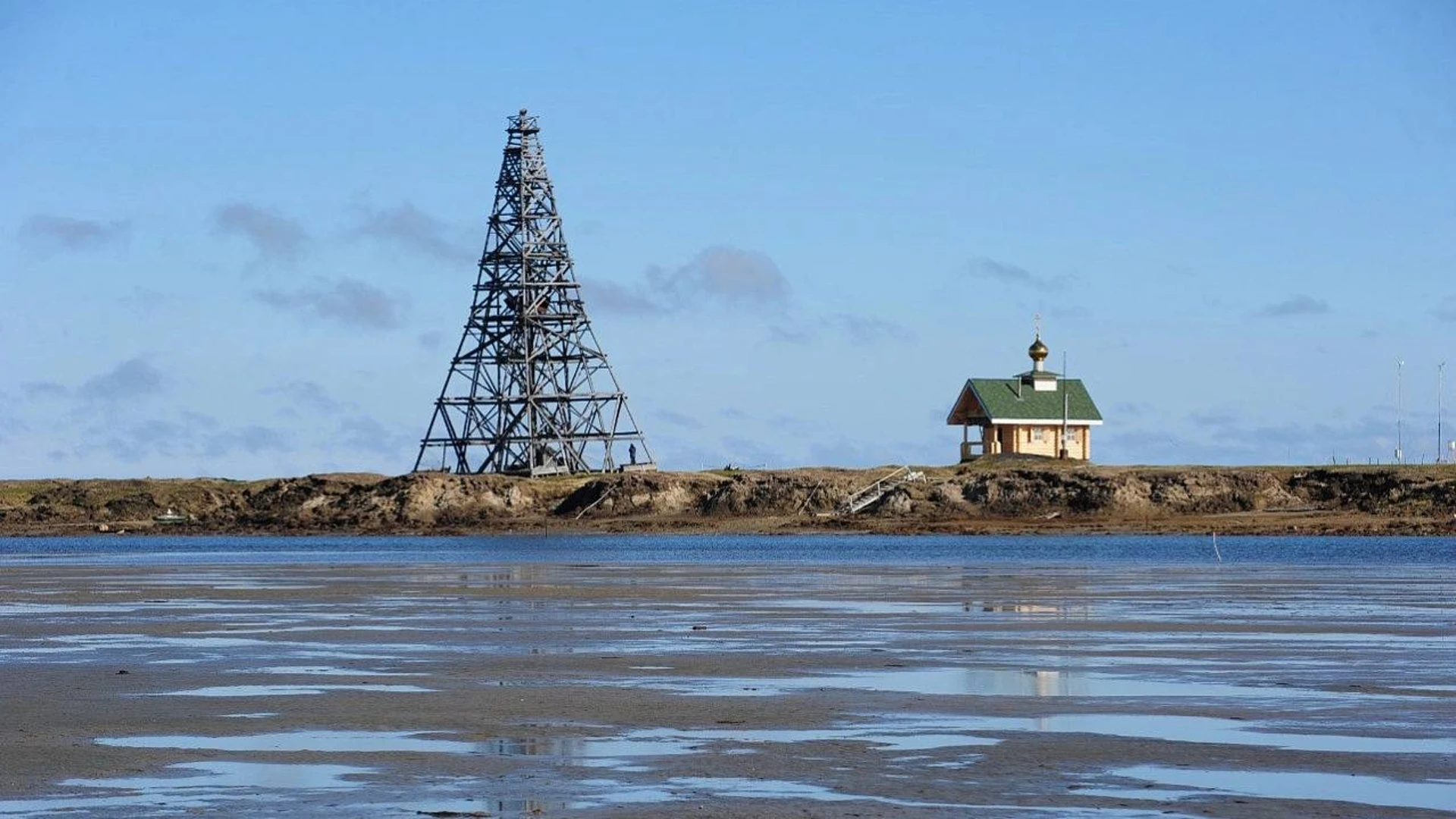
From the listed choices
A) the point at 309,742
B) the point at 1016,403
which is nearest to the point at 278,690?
the point at 309,742

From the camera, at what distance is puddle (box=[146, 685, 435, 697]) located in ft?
74.2

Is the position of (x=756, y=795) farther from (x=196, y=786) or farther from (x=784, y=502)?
(x=784, y=502)

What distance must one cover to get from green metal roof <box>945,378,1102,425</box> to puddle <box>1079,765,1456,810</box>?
103 meters

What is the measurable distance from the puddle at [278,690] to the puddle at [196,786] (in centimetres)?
551

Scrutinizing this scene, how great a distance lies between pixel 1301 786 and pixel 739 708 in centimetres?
680

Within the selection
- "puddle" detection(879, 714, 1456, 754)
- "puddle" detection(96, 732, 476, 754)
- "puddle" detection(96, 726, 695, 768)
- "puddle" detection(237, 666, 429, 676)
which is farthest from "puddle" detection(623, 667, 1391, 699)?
"puddle" detection(96, 732, 476, 754)

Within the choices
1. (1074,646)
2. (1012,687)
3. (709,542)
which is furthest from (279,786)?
(709,542)

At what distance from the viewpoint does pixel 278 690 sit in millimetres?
23062

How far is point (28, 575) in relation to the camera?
58.4 meters

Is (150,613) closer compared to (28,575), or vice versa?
(150,613)

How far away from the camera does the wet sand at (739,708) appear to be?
15.4m

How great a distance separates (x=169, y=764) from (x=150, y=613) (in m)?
21.7

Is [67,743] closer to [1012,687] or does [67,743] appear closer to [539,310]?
[1012,687]

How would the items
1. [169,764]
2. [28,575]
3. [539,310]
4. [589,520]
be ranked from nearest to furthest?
[169,764]
[28,575]
[589,520]
[539,310]
